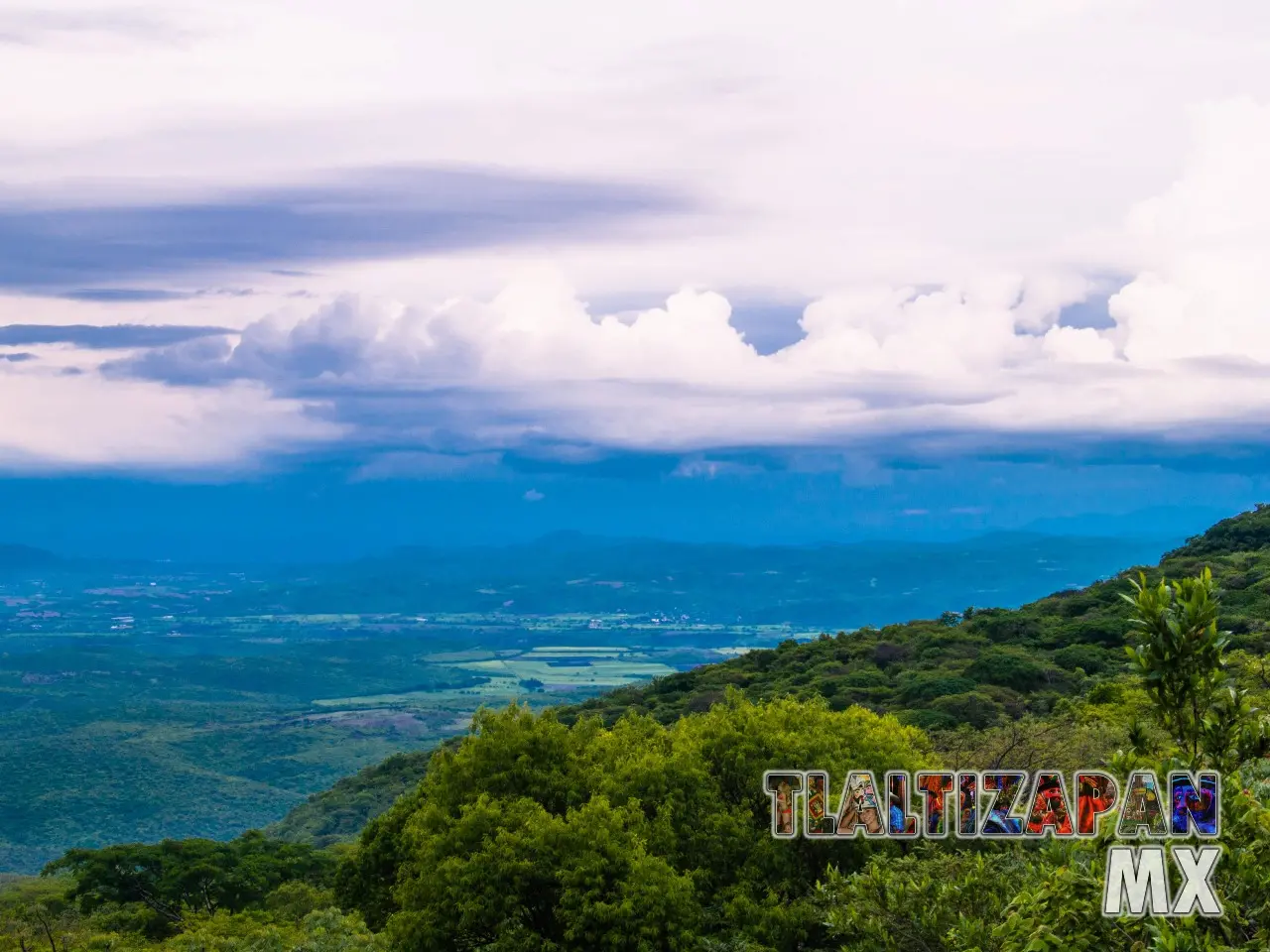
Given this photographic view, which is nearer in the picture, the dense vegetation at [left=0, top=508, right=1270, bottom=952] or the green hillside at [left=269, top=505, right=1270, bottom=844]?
the dense vegetation at [left=0, top=508, right=1270, bottom=952]

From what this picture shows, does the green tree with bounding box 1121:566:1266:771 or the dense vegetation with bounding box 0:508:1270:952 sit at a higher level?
the green tree with bounding box 1121:566:1266:771

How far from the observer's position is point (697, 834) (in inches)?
1359

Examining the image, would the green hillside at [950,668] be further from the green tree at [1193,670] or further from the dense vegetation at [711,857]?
the green tree at [1193,670]

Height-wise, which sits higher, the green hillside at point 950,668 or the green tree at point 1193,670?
the green tree at point 1193,670

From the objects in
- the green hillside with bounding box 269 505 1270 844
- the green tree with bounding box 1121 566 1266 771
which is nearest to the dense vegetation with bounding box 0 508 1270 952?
the green tree with bounding box 1121 566 1266 771

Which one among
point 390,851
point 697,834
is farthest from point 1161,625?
point 390,851

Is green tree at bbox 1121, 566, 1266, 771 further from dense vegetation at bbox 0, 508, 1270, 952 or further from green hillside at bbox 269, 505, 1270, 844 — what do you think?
green hillside at bbox 269, 505, 1270, 844

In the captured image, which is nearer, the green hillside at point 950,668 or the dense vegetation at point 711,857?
the dense vegetation at point 711,857

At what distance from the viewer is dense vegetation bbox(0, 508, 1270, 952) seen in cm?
2012

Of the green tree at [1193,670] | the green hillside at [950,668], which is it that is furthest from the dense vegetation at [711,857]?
the green hillside at [950,668]

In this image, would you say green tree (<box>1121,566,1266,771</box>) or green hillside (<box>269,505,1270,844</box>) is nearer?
green tree (<box>1121,566,1266,771</box>)

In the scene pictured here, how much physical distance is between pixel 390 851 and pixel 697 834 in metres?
15.1

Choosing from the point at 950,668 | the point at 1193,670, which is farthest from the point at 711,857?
the point at 950,668

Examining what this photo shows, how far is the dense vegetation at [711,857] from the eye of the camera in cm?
2012
